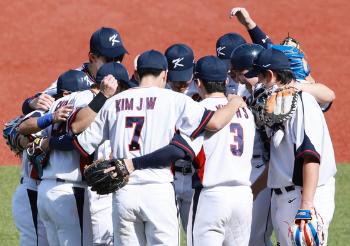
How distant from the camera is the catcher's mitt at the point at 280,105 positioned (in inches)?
236

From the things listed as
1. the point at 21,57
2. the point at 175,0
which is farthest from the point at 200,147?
the point at 175,0

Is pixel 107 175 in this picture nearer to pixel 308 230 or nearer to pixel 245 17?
pixel 308 230

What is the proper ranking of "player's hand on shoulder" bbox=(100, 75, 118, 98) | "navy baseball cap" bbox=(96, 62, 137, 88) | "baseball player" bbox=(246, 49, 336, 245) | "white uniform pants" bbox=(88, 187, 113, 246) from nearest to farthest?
1. "baseball player" bbox=(246, 49, 336, 245)
2. "player's hand on shoulder" bbox=(100, 75, 118, 98)
3. "navy baseball cap" bbox=(96, 62, 137, 88)
4. "white uniform pants" bbox=(88, 187, 113, 246)

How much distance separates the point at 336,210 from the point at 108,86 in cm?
511

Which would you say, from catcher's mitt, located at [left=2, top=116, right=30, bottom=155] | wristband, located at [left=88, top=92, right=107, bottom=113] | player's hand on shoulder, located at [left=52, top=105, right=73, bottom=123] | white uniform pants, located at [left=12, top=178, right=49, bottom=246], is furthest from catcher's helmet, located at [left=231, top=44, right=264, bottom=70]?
white uniform pants, located at [left=12, top=178, right=49, bottom=246]

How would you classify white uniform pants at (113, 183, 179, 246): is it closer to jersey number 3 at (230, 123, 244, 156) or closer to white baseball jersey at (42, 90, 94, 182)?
jersey number 3 at (230, 123, 244, 156)

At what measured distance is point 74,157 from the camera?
666cm

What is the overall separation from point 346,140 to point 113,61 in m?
8.31

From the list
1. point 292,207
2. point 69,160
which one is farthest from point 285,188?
point 69,160

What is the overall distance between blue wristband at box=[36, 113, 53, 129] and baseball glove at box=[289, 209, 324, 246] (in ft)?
6.62

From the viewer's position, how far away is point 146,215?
5.96 m

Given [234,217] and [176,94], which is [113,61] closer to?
[176,94]

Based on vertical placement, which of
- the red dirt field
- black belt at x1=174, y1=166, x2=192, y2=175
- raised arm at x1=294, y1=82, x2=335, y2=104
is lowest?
black belt at x1=174, y1=166, x2=192, y2=175

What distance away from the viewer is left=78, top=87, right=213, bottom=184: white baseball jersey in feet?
19.6
